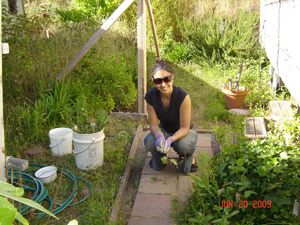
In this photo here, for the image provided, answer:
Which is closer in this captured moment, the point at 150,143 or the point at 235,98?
the point at 150,143

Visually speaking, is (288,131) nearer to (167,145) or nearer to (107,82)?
(167,145)

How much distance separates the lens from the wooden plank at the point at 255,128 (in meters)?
3.79

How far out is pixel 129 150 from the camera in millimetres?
4164

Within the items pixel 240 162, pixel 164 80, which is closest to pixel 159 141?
pixel 164 80

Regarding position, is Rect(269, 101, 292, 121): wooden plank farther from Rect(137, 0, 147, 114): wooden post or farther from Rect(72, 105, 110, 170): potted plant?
Rect(72, 105, 110, 170): potted plant

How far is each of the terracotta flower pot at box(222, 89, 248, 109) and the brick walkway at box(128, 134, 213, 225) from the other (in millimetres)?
2518

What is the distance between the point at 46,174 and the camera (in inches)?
131

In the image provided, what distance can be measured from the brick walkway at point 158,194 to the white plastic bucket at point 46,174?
0.97 m

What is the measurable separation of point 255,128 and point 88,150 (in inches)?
85.4

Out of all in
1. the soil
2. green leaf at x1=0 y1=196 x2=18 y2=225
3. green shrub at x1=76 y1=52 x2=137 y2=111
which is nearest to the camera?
green leaf at x1=0 y1=196 x2=18 y2=225

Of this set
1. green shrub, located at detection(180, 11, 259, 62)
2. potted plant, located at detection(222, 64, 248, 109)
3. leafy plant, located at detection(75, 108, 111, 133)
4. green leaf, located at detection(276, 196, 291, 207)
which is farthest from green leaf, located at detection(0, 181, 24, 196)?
green shrub, located at detection(180, 11, 259, 62)

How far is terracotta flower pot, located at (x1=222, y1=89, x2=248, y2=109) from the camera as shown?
18.5ft
